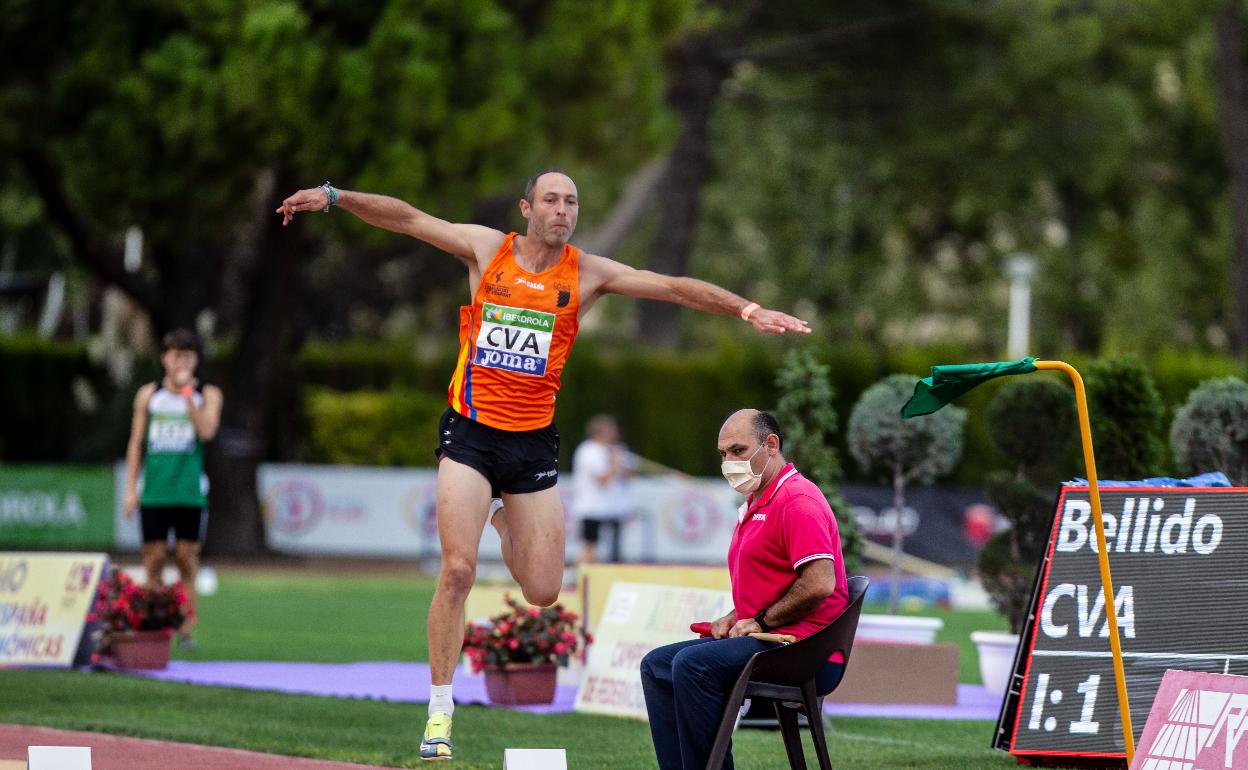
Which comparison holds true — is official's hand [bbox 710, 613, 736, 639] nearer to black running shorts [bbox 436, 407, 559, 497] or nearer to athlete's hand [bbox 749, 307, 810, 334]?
athlete's hand [bbox 749, 307, 810, 334]

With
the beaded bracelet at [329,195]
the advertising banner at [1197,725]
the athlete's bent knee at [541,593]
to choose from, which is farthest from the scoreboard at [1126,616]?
the beaded bracelet at [329,195]

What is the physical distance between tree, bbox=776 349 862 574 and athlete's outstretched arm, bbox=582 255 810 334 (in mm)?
2851

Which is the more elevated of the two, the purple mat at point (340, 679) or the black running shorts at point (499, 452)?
the black running shorts at point (499, 452)

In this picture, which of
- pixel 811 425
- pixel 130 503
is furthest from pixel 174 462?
pixel 811 425

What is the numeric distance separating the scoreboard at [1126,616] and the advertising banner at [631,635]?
A: 224 centimetres

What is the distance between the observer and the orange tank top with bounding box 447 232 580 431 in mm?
8297

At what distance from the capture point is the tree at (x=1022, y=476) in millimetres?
12250

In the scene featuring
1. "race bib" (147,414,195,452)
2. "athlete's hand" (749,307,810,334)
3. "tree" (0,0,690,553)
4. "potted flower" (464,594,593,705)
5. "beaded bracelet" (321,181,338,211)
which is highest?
"tree" (0,0,690,553)

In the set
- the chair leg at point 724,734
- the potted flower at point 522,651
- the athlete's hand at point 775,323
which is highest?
the athlete's hand at point 775,323

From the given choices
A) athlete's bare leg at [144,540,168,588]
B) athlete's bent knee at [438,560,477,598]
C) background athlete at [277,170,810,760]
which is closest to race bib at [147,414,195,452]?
athlete's bare leg at [144,540,168,588]

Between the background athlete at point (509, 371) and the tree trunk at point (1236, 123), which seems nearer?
the background athlete at point (509, 371)

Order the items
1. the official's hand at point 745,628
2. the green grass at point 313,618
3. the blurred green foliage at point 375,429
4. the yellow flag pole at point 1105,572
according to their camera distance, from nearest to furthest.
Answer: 1. the official's hand at point 745,628
2. the yellow flag pole at point 1105,572
3. the green grass at point 313,618
4. the blurred green foliage at point 375,429

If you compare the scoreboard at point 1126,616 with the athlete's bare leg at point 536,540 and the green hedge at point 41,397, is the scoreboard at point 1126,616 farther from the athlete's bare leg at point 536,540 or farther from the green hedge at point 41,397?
the green hedge at point 41,397

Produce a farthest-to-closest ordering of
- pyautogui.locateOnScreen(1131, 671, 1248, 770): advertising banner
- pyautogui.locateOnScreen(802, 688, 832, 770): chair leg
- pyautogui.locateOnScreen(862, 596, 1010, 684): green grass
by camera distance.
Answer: pyautogui.locateOnScreen(862, 596, 1010, 684): green grass < pyautogui.locateOnScreen(802, 688, 832, 770): chair leg < pyautogui.locateOnScreen(1131, 671, 1248, 770): advertising banner
